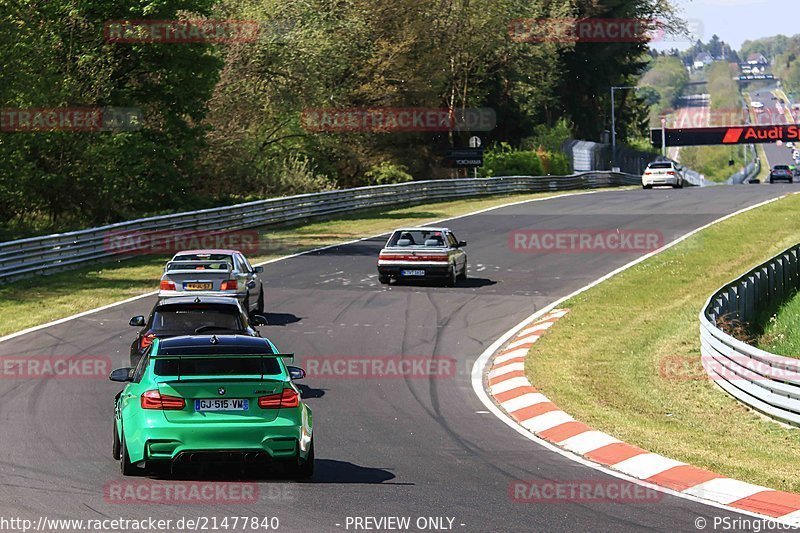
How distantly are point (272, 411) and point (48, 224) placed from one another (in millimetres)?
31840

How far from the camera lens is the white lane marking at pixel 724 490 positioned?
11.1 meters

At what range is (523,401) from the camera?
1680 cm

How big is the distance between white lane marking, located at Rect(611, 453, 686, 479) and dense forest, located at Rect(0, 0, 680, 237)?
88.3 feet

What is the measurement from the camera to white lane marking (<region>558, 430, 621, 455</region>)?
13526mm

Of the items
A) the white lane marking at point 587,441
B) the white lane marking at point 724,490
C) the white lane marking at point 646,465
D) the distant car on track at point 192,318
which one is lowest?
the white lane marking at point 587,441

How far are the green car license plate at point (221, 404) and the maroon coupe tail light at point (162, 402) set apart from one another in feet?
Result: 0.47

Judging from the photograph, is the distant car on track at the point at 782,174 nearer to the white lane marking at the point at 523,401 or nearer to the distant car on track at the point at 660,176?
the distant car on track at the point at 660,176

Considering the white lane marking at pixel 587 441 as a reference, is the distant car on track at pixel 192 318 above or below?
above

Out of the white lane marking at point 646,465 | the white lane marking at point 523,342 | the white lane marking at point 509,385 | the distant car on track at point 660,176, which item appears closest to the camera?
the white lane marking at point 646,465

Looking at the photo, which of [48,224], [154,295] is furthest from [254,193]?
[154,295]

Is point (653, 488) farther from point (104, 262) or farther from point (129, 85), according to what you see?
point (129, 85)

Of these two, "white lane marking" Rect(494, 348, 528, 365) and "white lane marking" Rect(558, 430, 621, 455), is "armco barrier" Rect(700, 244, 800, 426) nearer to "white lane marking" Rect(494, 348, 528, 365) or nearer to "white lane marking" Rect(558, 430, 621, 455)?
"white lane marking" Rect(558, 430, 621, 455)

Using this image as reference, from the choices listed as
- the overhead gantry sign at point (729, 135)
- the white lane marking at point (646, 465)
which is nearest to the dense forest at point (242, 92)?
the white lane marking at point (646, 465)

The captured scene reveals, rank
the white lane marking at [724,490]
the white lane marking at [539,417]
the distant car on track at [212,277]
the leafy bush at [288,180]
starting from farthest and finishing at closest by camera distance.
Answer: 1. the leafy bush at [288,180]
2. the distant car on track at [212,277]
3. the white lane marking at [724,490]
4. the white lane marking at [539,417]
